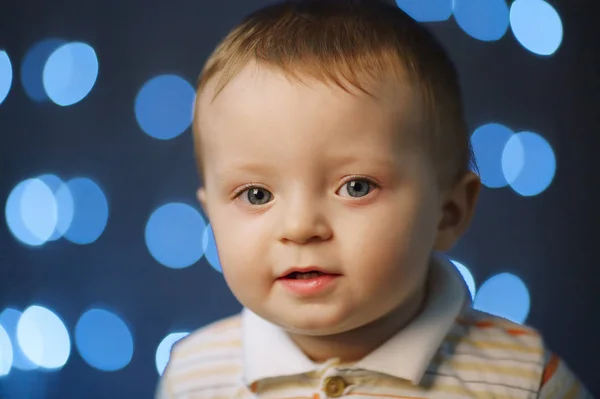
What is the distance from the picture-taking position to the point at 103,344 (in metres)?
1.55

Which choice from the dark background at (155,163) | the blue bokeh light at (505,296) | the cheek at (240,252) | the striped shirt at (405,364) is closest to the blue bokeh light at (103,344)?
the dark background at (155,163)

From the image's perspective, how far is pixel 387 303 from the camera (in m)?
0.88

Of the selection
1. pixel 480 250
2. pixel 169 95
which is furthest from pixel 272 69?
pixel 480 250

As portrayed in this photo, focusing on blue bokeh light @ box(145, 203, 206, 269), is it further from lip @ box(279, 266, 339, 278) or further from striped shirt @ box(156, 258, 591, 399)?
lip @ box(279, 266, 339, 278)

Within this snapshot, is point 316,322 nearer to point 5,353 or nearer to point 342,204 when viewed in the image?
point 342,204

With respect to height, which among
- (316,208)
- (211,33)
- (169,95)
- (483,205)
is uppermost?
(211,33)

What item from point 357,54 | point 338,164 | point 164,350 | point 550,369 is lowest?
point 164,350

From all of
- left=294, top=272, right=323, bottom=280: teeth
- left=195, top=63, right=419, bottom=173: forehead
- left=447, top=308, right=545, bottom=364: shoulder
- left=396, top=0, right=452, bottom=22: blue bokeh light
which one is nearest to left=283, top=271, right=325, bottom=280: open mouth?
left=294, top=272, right=323, bottom=280: teeth

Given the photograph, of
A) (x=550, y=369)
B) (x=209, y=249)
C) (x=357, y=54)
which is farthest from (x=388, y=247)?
(x=209, y=249)

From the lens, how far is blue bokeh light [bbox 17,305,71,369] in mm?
1536

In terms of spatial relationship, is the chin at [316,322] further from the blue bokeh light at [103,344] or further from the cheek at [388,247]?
the blue bokeh light at [103,344]

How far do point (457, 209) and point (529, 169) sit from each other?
0.65 m

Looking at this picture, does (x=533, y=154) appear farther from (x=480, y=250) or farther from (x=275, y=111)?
(x=275, y=111)

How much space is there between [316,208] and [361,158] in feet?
0.21
